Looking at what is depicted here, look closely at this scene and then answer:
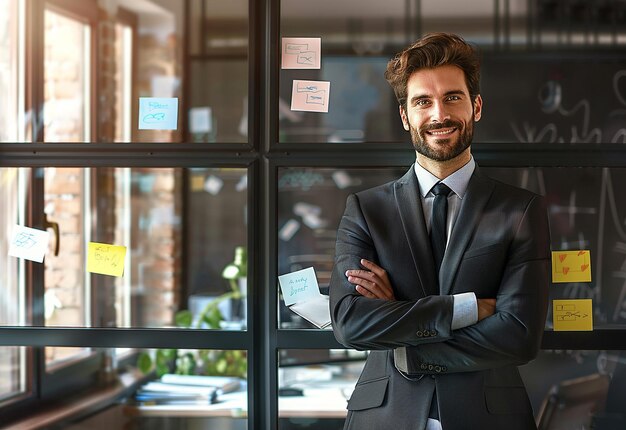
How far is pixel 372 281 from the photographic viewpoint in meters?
1.98

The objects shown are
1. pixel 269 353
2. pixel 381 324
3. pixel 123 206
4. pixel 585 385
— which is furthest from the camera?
pixel 123 206

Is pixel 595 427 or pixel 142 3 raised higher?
pixel 142 3

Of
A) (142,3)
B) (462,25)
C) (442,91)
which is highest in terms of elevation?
(142,3)

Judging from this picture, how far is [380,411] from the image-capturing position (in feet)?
6.47

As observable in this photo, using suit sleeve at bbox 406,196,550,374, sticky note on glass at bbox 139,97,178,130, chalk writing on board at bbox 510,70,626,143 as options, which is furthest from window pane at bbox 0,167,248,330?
suit sleeve at bbox 406,196,550,374

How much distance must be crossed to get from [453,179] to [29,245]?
5.08ft

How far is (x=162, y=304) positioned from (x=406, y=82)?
12.3 feet

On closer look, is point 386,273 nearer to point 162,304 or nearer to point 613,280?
point 613,280

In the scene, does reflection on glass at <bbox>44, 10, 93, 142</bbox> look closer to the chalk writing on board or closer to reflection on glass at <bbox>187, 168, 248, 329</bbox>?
reflection on glass at <bbox>187, 168, 248, 329</bbox>

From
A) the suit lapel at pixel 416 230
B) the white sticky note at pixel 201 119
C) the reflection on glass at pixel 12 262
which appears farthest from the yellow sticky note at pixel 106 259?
the white sticky note at pixel 201 119

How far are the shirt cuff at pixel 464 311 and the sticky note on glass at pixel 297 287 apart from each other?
2.57 feet

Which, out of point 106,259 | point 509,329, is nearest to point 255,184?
point 106,259

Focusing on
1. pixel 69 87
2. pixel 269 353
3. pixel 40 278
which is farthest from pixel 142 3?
pixel 269 353

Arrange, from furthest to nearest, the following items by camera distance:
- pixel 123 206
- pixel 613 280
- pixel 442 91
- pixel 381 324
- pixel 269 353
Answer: pixel 123 206 < pixel 613 280 < pixel 269 353 < pixel 442 91 < pixel 381 324
